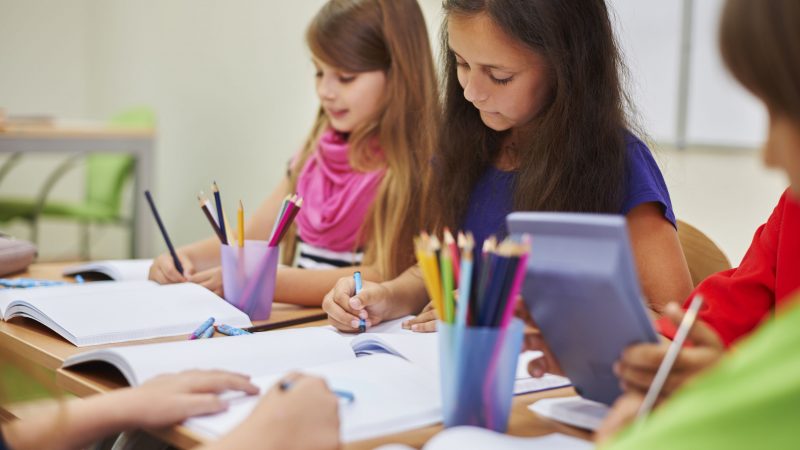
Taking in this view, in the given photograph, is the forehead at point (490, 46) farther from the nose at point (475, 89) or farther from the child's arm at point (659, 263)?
the child's arm at point (659, 263)

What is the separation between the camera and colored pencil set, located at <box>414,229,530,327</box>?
2.46ft

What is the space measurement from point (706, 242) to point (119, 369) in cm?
91

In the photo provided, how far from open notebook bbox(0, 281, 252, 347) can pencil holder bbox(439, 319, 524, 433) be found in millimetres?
520

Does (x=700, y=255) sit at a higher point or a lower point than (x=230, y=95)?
higher

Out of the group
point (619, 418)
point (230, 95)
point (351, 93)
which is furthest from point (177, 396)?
point (230, 95)

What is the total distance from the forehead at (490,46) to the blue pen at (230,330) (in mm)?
476

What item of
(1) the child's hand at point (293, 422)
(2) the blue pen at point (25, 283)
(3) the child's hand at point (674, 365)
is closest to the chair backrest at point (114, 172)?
(2) the blue pen at point (25, 283)

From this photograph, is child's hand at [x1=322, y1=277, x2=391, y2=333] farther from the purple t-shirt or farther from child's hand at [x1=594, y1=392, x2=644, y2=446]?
child's hand at [x1=594, y1=392, x2=644, y2=446]

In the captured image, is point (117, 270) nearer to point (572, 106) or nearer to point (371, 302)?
point (371, 302)

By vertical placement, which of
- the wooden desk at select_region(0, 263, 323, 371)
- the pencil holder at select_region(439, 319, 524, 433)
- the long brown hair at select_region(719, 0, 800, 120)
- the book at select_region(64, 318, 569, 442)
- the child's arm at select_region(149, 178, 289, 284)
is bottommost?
the child's arm at select_region(149, 178, 289, 284)

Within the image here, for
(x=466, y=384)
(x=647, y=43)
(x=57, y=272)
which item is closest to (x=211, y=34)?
(x=647, y=43)

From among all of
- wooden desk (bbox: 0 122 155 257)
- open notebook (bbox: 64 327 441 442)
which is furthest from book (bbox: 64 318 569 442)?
wooden desk (bbox: 0 122 155 257)

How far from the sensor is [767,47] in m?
0.58

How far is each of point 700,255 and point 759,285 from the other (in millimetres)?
377
